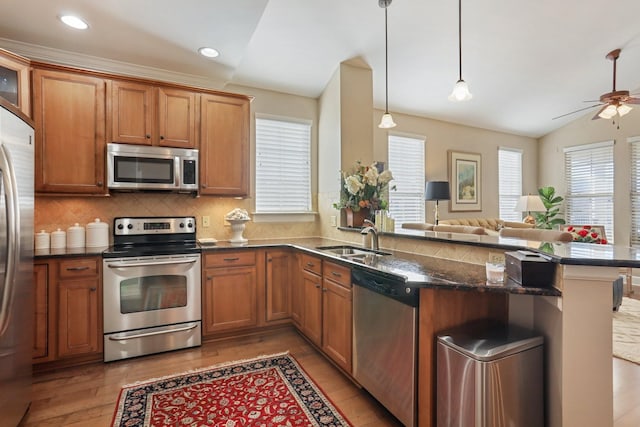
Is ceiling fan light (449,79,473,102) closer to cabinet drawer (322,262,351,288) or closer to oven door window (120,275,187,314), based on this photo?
cabinet drawer (322,262,351,288)

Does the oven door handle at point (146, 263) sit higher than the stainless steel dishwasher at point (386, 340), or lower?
higher

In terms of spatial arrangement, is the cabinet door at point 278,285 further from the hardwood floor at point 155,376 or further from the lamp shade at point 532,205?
the lamp shade at point 532,205

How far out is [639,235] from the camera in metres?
5.34

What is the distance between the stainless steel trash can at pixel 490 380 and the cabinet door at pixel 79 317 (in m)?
2.66

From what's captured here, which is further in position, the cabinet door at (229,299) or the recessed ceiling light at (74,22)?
the cabinet door at (229,299)

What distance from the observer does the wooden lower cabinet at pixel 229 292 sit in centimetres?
296

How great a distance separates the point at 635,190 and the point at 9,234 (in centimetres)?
799

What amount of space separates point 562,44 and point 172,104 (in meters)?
4.52

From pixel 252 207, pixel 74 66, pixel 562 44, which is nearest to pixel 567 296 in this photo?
pixel 252 207

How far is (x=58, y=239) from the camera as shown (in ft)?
9.00

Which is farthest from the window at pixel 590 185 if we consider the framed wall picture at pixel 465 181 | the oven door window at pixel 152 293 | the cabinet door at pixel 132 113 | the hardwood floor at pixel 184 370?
the cabinet door at pixel 132 113

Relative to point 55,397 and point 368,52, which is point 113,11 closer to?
point 368,52

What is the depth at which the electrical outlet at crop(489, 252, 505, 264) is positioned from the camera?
6.16 feet

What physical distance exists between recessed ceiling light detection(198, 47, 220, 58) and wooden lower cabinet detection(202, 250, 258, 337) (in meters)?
1.93
